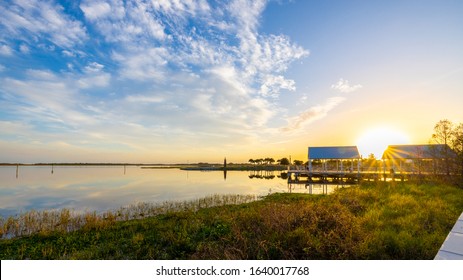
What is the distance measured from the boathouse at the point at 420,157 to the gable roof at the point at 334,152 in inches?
169

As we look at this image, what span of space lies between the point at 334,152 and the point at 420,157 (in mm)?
11326

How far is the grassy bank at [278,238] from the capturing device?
218 inches

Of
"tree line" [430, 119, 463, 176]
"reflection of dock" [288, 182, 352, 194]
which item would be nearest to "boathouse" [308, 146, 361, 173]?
"reflection of dock" [288, 182, 352, 194]

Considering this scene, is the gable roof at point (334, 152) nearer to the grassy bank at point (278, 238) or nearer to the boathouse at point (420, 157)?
the boathouse at point (420, 157)

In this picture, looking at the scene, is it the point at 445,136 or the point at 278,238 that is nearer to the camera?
the point at 278,238

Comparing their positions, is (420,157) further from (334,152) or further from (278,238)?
(278,238)

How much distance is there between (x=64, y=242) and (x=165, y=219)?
177 inches

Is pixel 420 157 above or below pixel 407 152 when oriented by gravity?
below

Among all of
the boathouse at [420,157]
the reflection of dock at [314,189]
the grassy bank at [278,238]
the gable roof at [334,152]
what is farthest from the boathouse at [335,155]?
the grassy bank at [278,238]

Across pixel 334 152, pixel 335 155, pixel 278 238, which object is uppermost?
pixel 334 152

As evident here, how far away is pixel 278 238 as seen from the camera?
20.3 feet

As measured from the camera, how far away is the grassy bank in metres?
5.53

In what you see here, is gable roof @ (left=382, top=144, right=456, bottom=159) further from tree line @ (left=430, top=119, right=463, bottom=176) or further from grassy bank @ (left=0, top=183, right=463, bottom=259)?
grassy bank @ (left=0, top=183, right=463, bottom=259)

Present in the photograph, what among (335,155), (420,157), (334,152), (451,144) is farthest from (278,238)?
(334,152)
